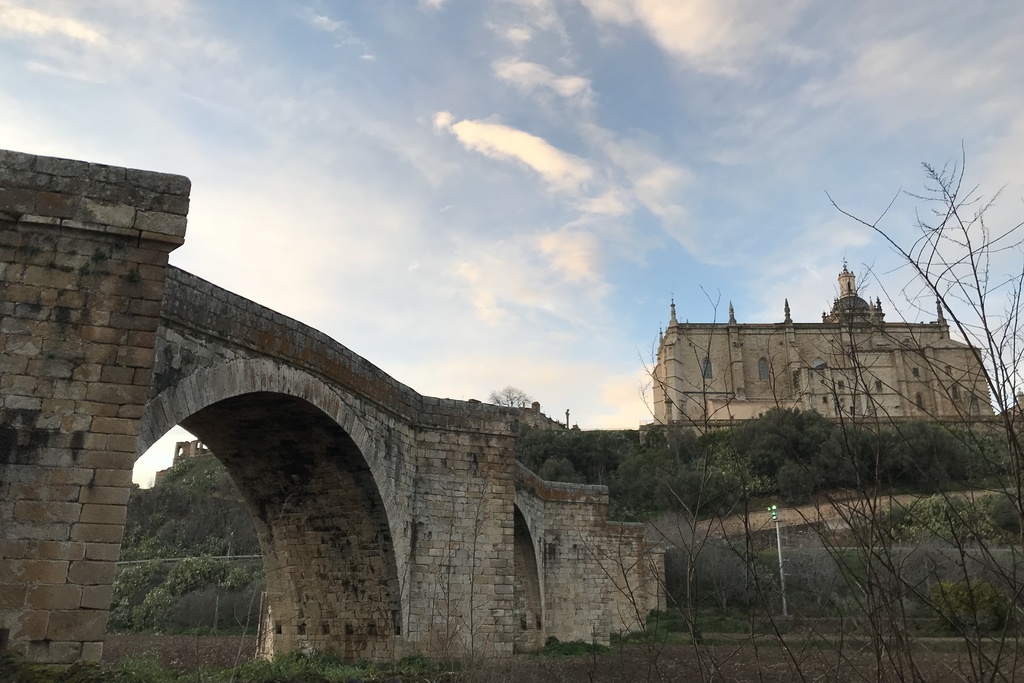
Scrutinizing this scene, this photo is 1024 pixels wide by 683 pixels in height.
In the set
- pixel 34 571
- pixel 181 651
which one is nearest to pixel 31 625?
pixel 34 571

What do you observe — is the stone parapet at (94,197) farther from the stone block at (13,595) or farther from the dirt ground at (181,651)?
the dirt ground at (181,651)

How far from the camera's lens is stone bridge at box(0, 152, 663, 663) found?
5.74 m

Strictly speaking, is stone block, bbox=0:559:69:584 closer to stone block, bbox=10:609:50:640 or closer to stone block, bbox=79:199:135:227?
stone block, bbox=10:609:50:640

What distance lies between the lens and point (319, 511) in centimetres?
1183

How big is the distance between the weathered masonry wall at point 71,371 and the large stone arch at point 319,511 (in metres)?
3.34

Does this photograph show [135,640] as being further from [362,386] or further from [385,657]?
[362,386]

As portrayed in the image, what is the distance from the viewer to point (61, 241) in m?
6.29

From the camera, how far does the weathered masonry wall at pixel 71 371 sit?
18.4 ft

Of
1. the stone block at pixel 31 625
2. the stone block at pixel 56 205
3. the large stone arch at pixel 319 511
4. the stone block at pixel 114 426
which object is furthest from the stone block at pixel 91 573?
the large stone arch at pixel 319 511

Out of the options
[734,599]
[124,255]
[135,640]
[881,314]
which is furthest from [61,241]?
[734,599]

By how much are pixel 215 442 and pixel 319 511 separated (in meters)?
2.00

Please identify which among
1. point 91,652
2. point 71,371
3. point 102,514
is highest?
point 71,371

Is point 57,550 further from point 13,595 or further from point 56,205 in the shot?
point 56,205

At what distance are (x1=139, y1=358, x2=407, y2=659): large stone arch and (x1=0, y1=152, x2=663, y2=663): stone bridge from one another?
0.03 meters
